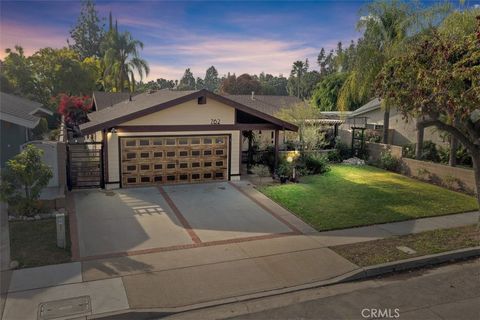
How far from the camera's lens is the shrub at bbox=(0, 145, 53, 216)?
11.5 m

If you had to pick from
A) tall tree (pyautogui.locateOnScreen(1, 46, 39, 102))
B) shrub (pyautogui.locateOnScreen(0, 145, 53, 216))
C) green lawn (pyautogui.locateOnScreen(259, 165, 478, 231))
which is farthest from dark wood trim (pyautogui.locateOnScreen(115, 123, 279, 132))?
tall tree (pyautogui.locateOnScreen(1, 46, 39, 102))

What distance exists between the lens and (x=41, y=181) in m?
11.8

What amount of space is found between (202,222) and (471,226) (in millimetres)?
8441

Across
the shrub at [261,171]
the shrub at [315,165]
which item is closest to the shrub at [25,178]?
the shrub at [261,171]

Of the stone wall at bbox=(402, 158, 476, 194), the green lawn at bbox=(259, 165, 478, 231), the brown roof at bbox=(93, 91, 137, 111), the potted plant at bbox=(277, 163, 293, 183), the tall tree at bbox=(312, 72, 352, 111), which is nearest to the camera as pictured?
the green lawn at bbox=(259, 165, 478, 231)

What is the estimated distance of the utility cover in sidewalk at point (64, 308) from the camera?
6902 mm

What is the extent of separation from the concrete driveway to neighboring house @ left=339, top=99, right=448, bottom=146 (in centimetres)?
1412

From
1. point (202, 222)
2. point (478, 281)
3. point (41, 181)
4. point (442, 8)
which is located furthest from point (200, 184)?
point (442, 8)

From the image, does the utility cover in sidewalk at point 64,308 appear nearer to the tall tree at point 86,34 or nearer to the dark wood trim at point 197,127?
the dark wood trim at point 197,127

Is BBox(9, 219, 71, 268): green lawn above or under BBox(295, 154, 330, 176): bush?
under

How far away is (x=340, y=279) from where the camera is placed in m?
8.64

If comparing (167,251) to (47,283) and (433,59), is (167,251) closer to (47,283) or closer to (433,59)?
(47,283)

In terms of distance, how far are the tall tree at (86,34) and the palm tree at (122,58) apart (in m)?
32.3

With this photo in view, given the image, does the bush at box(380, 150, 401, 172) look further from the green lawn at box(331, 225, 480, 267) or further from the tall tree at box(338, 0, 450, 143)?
the green lawn at box(331, 225, 480, 267)
